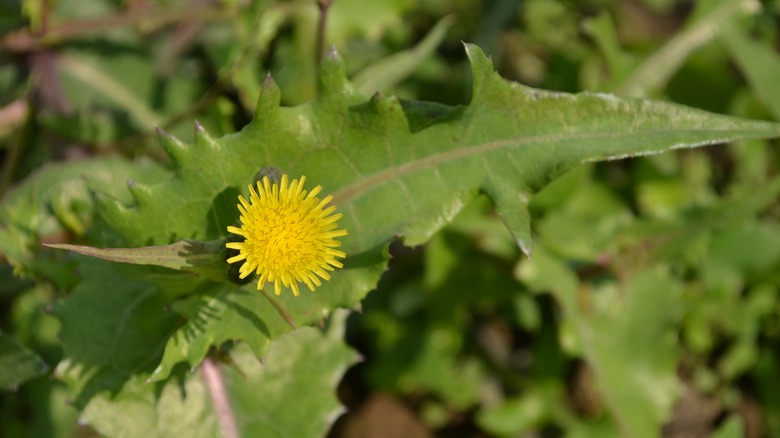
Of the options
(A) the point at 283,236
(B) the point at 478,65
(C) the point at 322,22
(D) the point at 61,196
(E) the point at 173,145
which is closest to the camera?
(A) the point at 283,236

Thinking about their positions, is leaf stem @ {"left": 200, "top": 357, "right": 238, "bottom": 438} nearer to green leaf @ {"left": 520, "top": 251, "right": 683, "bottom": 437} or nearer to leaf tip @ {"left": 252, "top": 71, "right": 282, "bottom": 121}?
leaf tip @ {"left": 252, "top": 71, "right": 282, "bottom": 121}

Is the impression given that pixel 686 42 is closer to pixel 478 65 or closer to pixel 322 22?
pixel 322 22

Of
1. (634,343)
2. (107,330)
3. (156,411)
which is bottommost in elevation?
(634,343)

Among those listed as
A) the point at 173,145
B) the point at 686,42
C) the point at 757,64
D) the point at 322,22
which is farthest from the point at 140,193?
the point at 757,64

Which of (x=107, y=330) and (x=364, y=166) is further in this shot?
(x=107, y=330)

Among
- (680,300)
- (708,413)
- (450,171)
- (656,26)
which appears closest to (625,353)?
(680,300)

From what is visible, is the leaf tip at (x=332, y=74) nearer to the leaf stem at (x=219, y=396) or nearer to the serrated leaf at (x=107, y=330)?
the serrated leaf at (x=107, y=330)

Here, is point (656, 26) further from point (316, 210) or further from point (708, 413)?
point (316, 210)
